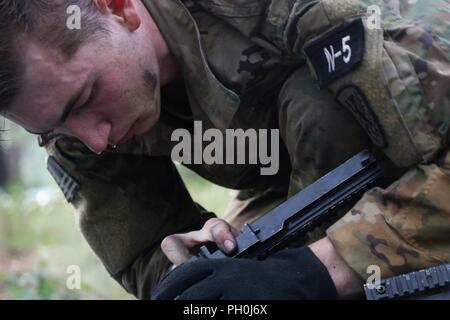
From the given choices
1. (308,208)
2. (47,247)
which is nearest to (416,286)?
(308,208)

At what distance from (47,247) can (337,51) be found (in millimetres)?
3332

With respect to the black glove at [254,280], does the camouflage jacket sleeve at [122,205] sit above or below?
below

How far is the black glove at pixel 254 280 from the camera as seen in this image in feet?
5.43

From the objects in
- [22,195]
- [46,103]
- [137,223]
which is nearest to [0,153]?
[22,195]

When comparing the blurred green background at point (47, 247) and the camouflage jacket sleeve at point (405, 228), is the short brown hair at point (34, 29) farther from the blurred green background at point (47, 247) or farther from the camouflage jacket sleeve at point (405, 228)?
the blurred green background at point (47, 247)

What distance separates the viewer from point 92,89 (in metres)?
1.83

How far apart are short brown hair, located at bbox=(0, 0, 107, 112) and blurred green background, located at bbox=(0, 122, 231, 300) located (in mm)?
1275

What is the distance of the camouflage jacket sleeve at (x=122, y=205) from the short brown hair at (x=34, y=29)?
0.57 meters

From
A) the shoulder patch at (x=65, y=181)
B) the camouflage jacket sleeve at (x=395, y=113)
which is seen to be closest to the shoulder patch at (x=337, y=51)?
the camouflage jacket sleeve at (x=395, y=113)

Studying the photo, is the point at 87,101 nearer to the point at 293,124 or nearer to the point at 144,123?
the point at 144,123

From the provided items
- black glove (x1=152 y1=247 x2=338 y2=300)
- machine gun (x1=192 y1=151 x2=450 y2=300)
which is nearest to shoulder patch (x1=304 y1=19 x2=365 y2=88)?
machine gun (x1=192 y1=151 x2=450 y2=300)

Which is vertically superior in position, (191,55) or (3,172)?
(191,55)

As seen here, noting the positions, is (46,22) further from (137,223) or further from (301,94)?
(137,223)

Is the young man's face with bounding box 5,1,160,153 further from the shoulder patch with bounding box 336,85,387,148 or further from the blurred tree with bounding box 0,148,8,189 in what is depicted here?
the blurred tree with bounding box 0,148,8,189
